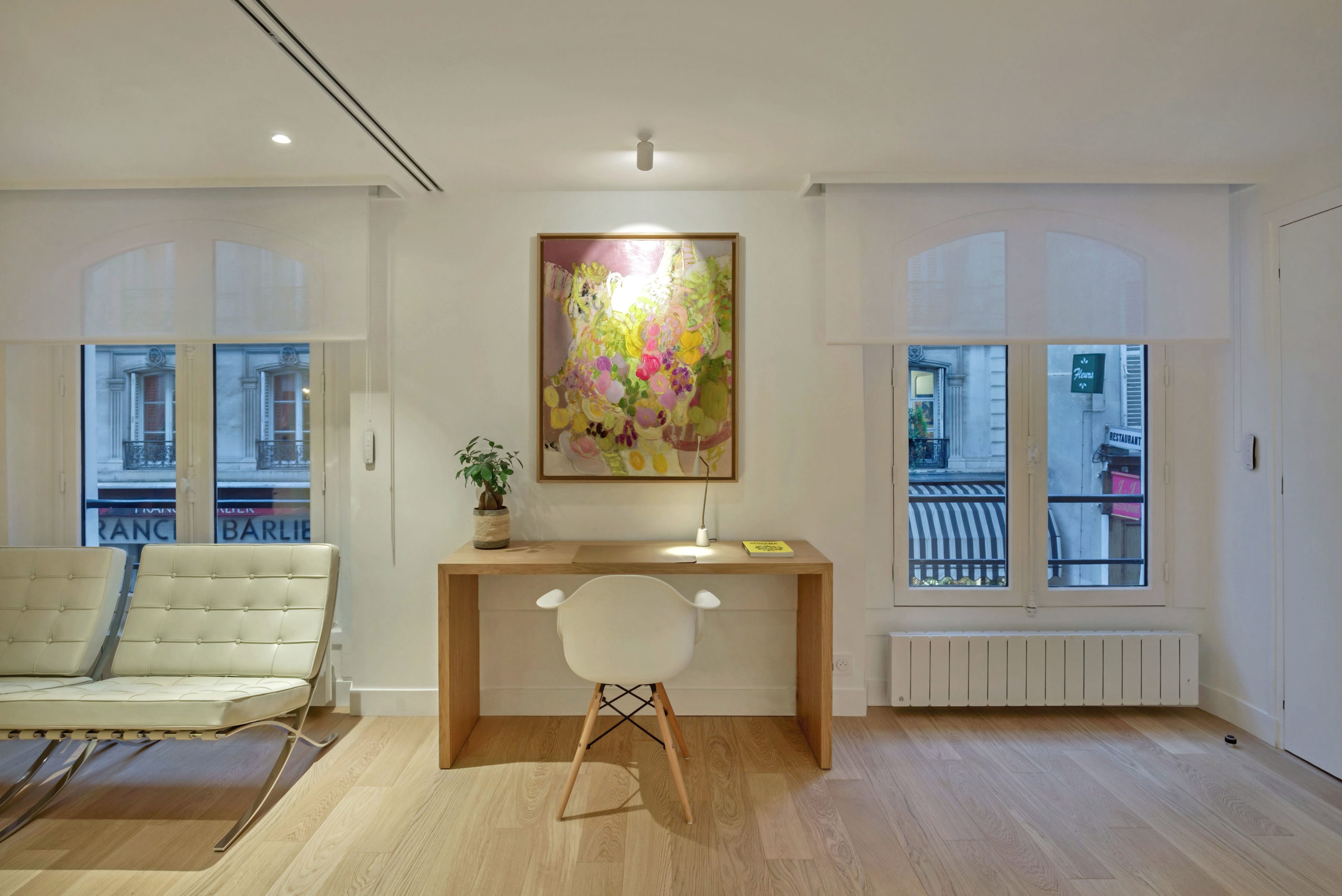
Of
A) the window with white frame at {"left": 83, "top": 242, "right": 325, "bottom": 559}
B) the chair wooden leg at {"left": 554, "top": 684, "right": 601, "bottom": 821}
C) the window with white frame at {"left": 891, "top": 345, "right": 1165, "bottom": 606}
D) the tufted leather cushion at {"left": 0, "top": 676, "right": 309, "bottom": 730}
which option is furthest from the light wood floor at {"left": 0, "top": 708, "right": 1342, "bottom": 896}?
the window with white frame at {"left": 83, "top": 242, "right": 325, "bottom": 559}

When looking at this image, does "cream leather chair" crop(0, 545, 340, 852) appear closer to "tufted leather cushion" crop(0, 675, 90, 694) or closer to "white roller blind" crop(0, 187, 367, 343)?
"tufted leather cushion" crop(0, 675, 90, 694)

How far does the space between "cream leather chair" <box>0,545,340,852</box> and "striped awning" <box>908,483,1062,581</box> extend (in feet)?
8.91

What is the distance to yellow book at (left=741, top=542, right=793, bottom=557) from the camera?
294 cm

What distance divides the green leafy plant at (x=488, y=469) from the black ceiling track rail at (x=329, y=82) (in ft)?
3.93

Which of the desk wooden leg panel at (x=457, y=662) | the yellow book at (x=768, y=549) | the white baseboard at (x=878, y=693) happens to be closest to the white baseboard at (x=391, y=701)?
the desk wooden leg panel at (x=457, y=662)

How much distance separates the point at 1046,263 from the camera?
3.16 meters

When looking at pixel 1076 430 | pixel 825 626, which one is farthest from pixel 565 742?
pixel 1076 430

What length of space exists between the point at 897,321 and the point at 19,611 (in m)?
3.95

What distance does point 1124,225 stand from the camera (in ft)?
10.4

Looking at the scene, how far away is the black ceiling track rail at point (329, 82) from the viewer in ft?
6.24

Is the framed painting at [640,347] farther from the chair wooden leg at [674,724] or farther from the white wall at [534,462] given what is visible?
the chair wooden leg at [674,724]

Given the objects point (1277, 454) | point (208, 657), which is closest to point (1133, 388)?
point (1277, 454)

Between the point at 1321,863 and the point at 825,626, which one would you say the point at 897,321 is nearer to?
the point at 825,626

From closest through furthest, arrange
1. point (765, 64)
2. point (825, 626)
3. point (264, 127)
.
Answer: point (765, 64), point (264, 127), point (825, 626)
